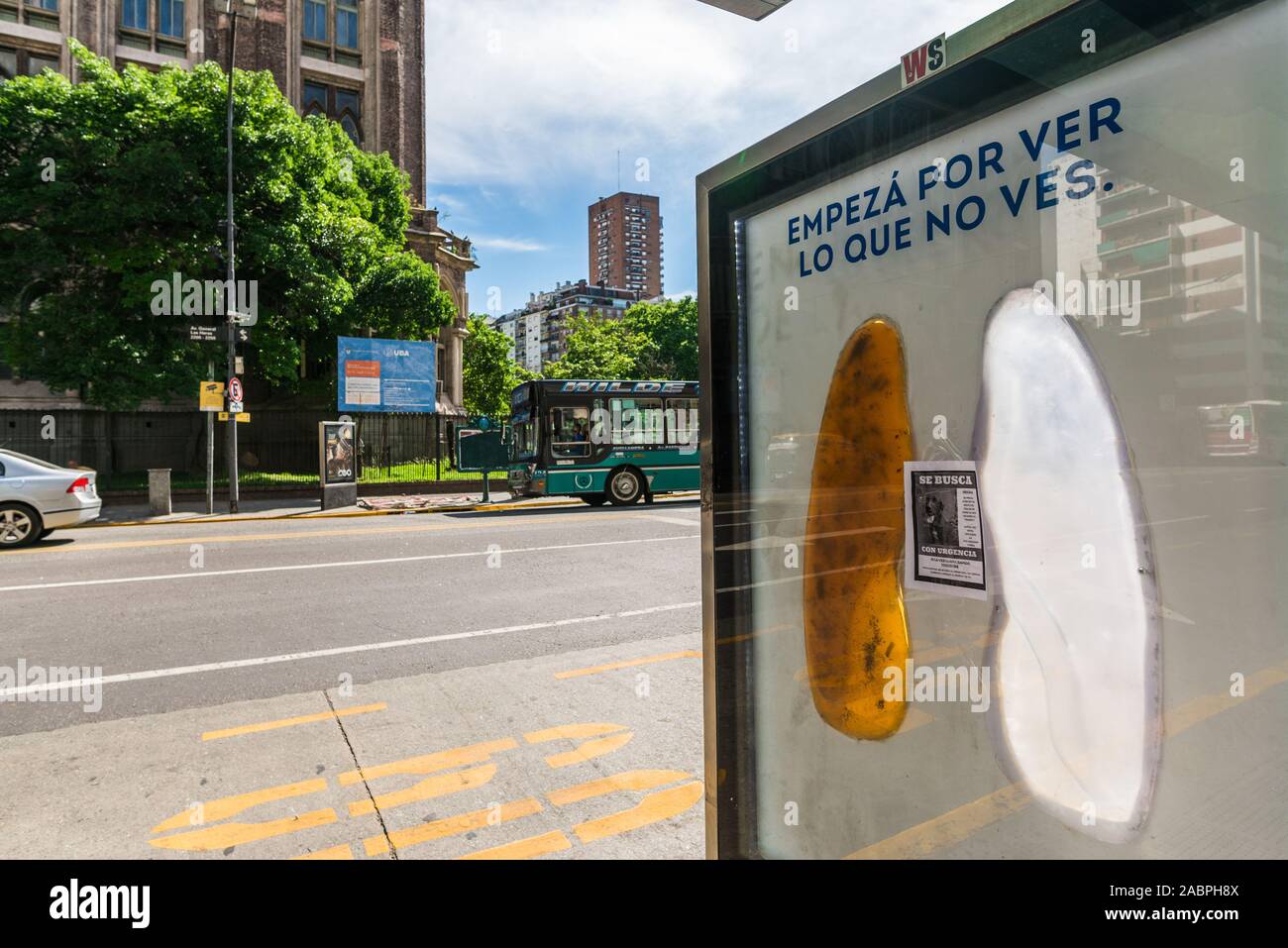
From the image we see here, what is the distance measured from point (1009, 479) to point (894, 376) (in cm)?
38

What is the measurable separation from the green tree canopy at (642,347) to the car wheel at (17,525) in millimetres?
46069

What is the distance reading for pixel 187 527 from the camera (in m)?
14.7

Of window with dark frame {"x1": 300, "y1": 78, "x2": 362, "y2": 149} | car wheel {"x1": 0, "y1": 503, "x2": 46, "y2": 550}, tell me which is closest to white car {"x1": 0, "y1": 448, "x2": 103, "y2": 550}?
car wheel {"x1": 0, "y1": 503, "x2": 46, "y2": 550}

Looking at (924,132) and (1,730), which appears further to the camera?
(1,730)

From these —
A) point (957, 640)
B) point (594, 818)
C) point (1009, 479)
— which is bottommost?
point (594, 818)

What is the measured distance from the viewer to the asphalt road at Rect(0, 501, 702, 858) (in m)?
3.14

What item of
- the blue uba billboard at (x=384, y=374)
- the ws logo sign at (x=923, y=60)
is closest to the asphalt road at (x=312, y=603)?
the ws logo sign at (x=923, y=60)

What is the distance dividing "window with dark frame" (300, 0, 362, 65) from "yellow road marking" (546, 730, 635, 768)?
3547 centimetres

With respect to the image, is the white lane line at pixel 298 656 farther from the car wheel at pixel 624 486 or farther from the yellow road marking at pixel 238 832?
the car wheel at pixel 624 486

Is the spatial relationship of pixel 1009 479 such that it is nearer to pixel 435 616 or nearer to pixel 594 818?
pixel 594 818

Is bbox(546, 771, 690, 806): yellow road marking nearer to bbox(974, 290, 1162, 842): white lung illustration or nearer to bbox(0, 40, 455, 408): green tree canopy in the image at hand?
bbox(974, 290, 1162, 842): white lung illustration

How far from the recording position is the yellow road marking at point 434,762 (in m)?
3.65

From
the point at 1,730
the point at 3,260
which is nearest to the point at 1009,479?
the point at 1,730
